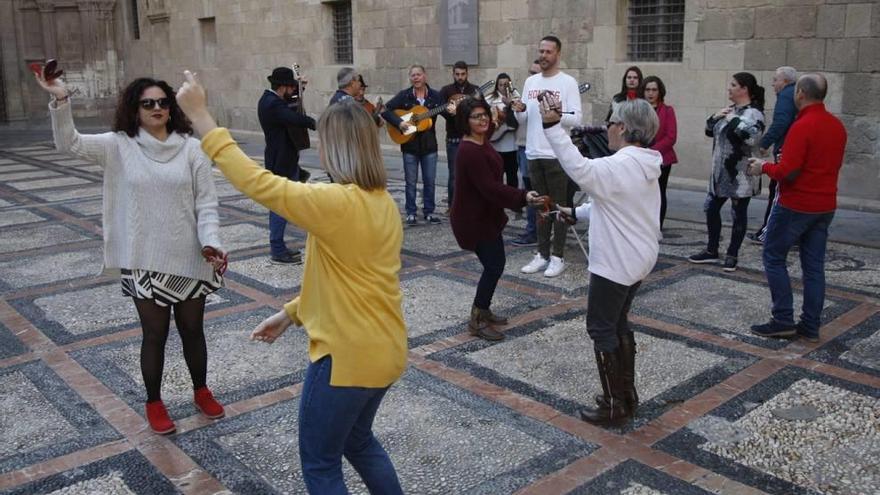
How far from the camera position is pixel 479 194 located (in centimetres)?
519

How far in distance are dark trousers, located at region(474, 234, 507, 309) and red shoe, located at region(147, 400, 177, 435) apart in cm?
213

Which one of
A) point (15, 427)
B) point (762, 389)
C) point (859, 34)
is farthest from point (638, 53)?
point (15, 427)

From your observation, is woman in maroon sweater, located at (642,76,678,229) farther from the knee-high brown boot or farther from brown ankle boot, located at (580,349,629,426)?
brown ankle boot, located at (580,349,629,426)

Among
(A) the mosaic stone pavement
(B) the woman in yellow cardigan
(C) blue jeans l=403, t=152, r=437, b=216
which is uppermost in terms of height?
(B) the woman in yellow cardigan

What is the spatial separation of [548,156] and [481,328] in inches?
84.9

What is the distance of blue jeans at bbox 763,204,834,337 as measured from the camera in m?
5.12

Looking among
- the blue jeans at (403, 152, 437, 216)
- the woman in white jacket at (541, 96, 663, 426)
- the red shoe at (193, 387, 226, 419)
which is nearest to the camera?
the woman in white jacket at (541, 96, 663, 426)

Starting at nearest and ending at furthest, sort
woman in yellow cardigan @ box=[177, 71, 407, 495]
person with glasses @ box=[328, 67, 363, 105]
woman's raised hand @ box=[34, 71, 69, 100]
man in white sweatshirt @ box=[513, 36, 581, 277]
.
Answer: woman in yellow cardigan @ box=[177, 71, 407, 495] → woman's raised hand @ box=[34, 71, 69, 100] → man in white sweatshirt @ box=[513, 36, 581, 277] → person with glasses @ box=[328, 67, 363, 105]

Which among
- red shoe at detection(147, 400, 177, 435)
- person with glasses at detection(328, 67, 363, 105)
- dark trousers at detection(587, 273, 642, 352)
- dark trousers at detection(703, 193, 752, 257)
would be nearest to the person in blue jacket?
dark trousers at detection(703, 193, 752, 257)

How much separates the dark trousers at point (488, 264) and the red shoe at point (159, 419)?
7.00 feet

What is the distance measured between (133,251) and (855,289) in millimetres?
5239

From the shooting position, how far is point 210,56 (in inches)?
834

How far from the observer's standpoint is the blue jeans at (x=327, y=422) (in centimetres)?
251

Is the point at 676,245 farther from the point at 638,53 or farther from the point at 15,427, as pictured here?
the point at 15,427
